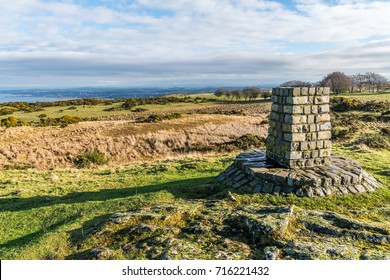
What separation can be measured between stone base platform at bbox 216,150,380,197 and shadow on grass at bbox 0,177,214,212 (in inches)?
49.6

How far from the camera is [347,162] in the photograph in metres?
12.9

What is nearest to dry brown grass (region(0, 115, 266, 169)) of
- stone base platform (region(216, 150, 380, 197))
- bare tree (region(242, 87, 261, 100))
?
stone base platform (region(216, 150, 380, 197))

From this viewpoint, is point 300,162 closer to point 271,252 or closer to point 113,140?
point 271,252

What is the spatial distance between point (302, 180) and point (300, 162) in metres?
1.13

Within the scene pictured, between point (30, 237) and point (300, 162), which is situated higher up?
point (300, 162)

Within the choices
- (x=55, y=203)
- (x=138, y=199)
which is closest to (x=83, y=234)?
(x=138, y=199)

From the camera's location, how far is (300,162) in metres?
11.9

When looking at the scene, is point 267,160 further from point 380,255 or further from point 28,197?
point 28,197

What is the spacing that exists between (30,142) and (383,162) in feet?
91.0

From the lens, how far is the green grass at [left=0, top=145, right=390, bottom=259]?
26.7ft

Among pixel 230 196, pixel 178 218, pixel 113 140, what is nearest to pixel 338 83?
pixel 113 140

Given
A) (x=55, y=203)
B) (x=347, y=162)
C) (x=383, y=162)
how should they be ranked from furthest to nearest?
(x=383, y=162), (x=347, y=162), (x=55, y=203)

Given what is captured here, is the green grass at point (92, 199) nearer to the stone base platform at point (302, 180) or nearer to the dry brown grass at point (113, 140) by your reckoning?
the stone base platform at point (302, 180)

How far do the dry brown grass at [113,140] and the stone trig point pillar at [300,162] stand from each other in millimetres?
14606
